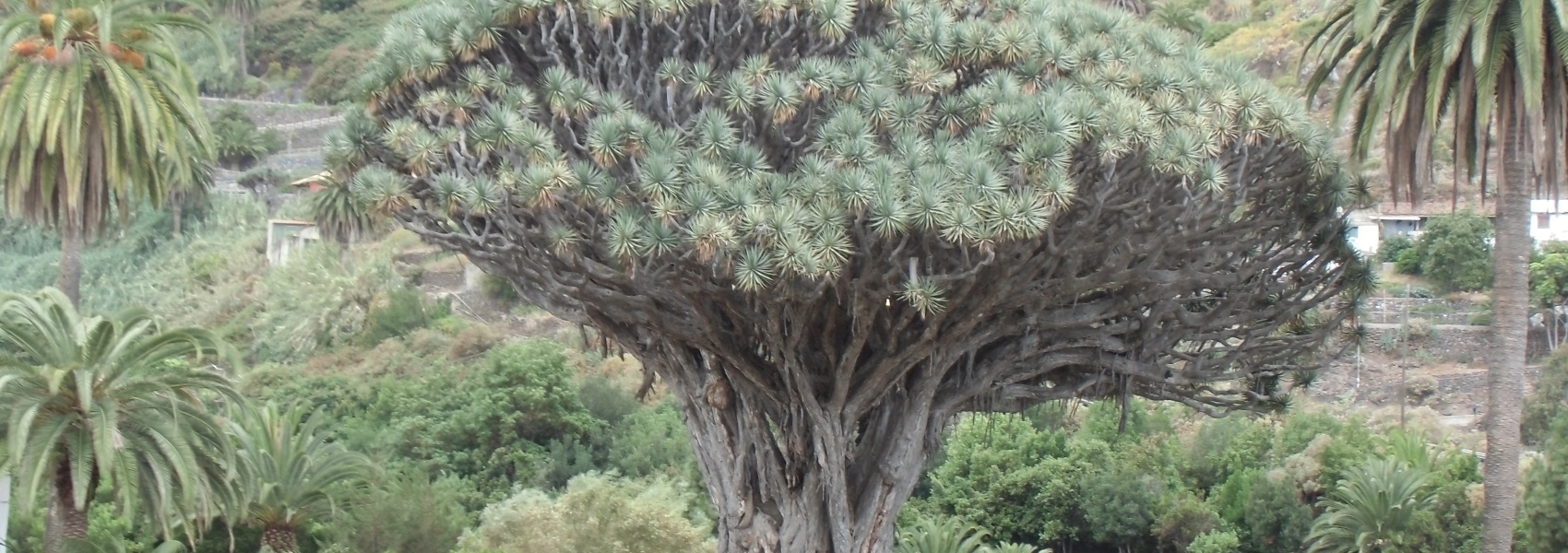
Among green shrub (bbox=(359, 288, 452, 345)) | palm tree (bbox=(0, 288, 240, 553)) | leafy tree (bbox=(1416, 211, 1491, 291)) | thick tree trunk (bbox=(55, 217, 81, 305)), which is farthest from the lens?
green shrub (bbox=(359, 288, 452, 345))

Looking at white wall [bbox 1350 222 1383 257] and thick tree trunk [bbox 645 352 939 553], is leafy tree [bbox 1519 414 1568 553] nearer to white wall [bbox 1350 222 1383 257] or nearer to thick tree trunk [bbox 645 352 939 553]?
thick tree trunk [bbox 645 352 939 553]

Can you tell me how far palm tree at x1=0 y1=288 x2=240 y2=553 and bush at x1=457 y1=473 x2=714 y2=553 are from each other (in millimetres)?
4843

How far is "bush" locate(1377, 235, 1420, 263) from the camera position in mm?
47031

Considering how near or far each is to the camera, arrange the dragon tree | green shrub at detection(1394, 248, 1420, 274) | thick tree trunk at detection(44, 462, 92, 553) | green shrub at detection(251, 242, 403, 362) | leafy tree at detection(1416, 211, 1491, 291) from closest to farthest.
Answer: the dragon tree, thick tree trunk at detection(44, 462, 92, 553), leafy tree at detection(1416, 211, 1491, 291), green shrub at detection(251, 242, 403, 362), green shrub at detection(1394, 248, 1420, 274)

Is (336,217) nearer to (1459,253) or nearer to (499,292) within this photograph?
(499,292)

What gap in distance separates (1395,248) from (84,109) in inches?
1635

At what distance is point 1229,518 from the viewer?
30.6 meters

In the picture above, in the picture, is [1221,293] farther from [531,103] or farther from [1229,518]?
[1229,518]

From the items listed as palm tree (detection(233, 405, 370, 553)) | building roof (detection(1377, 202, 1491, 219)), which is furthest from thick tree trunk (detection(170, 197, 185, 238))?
building roof (detection(1377, 202, 1491, 219))

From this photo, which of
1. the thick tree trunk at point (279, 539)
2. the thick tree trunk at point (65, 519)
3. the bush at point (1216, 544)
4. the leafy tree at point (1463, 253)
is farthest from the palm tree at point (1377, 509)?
the leafy tree at point (1463, 253)

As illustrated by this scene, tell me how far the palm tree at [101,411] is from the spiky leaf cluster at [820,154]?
4217mm

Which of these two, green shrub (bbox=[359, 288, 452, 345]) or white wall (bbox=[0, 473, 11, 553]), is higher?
green shrub (bbox=[359, 288, 452, 345])

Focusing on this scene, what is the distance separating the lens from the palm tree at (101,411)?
16172mm

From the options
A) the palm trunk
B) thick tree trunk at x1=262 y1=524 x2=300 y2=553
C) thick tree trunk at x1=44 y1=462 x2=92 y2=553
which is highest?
the palm trunk
